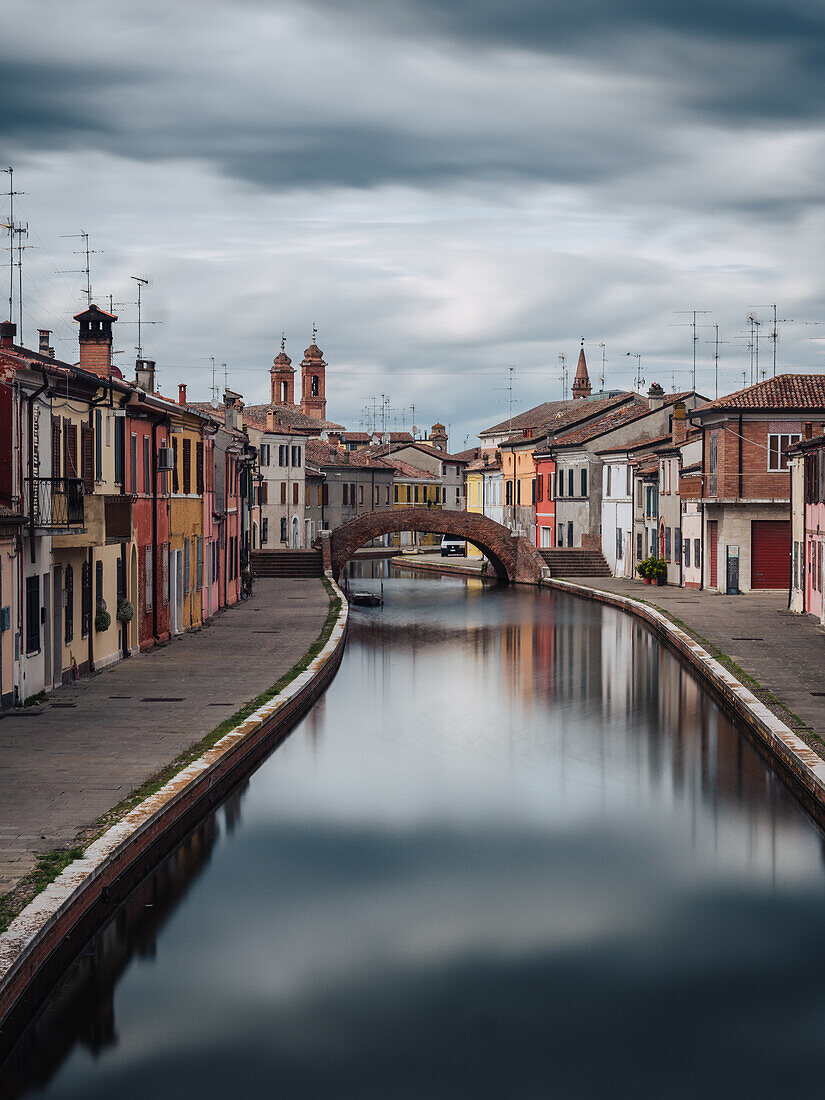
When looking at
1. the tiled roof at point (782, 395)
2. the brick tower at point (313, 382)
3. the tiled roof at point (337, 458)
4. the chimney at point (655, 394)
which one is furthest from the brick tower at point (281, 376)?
the tiled roof at point (782, 395)

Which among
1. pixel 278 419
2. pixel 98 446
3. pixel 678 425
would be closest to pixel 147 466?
pixel 98 446

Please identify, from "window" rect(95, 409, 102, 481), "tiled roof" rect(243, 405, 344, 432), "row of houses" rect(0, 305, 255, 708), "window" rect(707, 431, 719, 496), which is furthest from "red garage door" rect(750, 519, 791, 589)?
"tiled roof" rect(243, 405, 344, 432)

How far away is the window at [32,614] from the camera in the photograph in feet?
74.7

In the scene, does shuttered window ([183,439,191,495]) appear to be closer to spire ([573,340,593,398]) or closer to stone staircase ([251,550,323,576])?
stone staircase ([251,550,323,576])

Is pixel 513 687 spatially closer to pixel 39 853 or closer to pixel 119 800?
pixel 119 800

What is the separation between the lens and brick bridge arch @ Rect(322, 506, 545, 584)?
229 ft

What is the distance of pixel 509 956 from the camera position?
12.8m

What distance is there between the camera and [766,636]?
1390 inches

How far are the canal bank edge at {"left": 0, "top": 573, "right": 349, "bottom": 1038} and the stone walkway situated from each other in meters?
8.41

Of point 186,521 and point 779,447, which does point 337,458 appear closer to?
point 779,447

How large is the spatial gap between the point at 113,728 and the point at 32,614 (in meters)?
3.80

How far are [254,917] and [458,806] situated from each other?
220 inches

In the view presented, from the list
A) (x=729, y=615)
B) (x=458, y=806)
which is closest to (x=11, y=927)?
(x=458, y=806)

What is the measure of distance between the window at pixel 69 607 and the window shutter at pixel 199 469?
46.7ft
